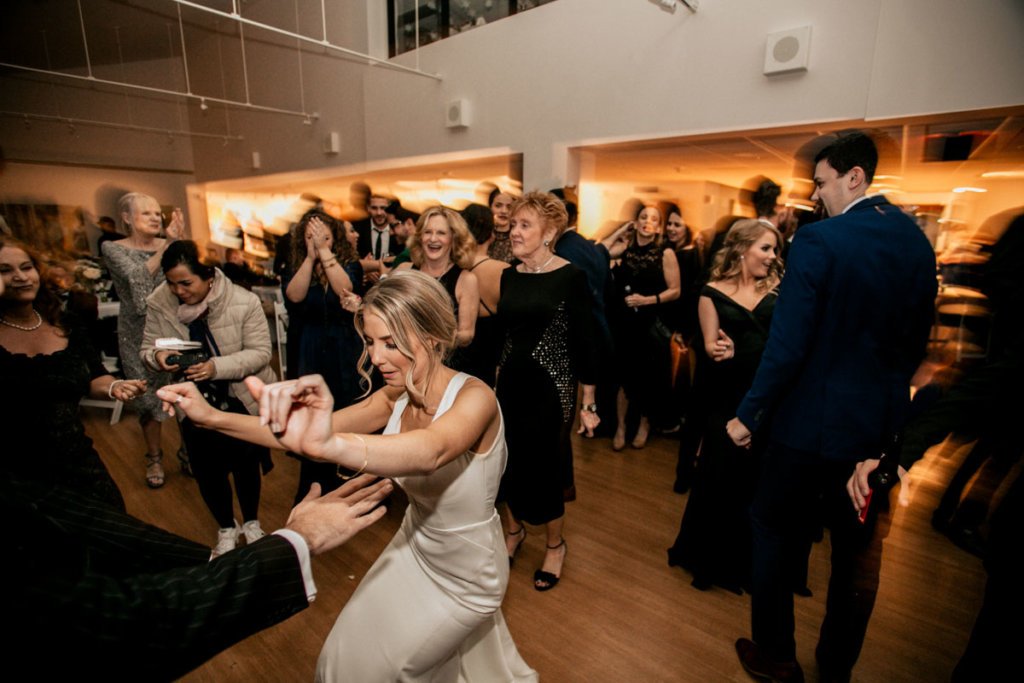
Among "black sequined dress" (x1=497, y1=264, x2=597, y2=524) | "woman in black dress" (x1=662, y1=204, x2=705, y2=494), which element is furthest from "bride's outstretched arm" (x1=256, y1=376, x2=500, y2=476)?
"woman in black dress" (x1=662, y1=204, x2=705, y2=494)

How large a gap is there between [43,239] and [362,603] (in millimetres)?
11191

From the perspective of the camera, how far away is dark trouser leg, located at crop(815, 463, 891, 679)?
1605 mm

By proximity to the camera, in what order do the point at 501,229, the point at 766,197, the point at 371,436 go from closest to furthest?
the point at 371,436
the point at 766,197
the point at 501,229

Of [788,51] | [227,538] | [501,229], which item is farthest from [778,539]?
[788,51]

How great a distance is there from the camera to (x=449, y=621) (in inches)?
52.1

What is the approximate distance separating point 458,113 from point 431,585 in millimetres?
5404

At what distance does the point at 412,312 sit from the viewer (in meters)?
1.40

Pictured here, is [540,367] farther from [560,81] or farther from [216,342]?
[560,81]

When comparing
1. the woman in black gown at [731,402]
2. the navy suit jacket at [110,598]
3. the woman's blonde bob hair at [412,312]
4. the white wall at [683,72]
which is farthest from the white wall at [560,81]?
the navy suit jacket at [110,598]

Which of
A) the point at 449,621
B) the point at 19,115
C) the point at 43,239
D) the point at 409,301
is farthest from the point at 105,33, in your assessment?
the point at 449,621

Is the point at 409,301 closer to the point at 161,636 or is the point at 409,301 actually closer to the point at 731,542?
the point at 161,636

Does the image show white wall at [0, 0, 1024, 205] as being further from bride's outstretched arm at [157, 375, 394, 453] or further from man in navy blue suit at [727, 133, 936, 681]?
bride's outstretched arm at [157, 375, 394, 453]

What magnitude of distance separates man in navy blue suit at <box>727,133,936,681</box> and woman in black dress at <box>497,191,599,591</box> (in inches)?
31.1

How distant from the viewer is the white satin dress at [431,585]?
1.28 metres
